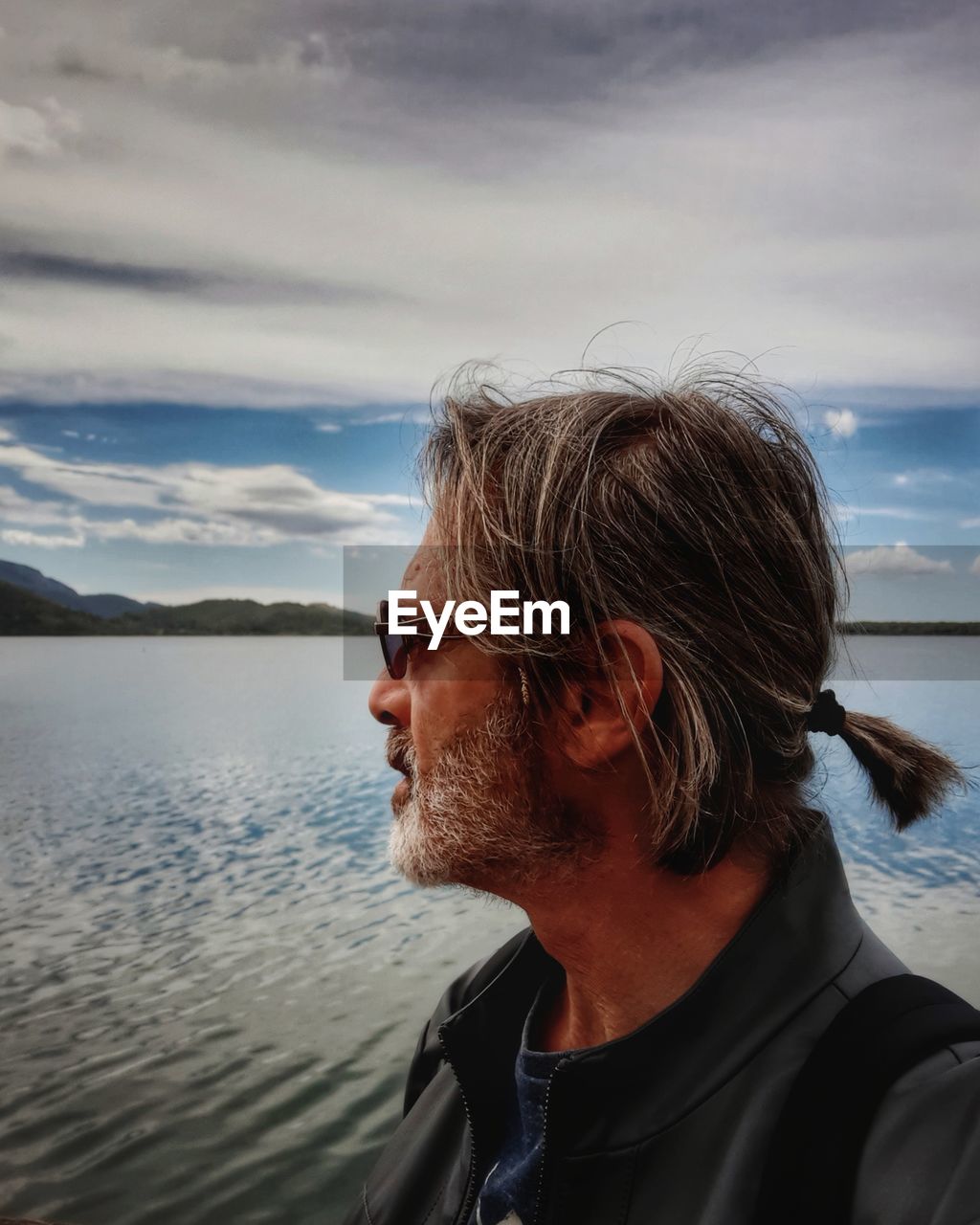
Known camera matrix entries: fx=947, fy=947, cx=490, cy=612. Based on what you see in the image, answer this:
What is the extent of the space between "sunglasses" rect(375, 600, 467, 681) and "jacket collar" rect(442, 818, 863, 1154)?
84 cm

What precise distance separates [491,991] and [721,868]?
632 mm

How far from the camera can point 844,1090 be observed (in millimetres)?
1332

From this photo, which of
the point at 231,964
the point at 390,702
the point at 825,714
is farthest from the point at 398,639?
the point at 231,964

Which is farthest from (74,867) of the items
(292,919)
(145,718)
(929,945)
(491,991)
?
(145,718)

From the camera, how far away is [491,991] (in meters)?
2.13

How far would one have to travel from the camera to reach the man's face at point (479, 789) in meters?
1.95

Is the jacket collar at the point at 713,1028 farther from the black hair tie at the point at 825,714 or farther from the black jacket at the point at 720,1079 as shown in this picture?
the black hair tie at the point at 825,714

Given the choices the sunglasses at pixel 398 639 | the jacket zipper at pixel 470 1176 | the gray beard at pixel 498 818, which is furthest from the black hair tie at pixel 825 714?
the jacket zipper at pixel 470 1176

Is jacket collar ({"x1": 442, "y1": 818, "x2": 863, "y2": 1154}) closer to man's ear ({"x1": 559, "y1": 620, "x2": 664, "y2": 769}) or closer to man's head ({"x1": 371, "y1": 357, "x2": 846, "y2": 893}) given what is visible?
man's head ({"x1": 371, "y1": 357, "x2": 846, "y2": 893})

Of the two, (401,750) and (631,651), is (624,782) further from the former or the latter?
(401,750)

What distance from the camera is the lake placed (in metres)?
8.60

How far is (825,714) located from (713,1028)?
0.70m

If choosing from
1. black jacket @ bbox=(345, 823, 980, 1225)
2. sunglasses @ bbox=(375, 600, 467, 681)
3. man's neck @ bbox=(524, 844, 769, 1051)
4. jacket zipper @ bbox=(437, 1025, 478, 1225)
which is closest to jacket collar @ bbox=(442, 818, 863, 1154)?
black jacket @ bbox=(345, 823, 980, 1225)

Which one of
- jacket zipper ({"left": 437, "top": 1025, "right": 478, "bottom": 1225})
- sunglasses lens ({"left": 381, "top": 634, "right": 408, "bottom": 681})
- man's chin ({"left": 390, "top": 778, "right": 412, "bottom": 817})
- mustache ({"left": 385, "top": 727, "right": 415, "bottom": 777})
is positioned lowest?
jacket zipper ({"left": 437, "top": 1025, "right": 478, "bottom": 1225})
